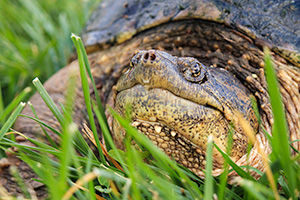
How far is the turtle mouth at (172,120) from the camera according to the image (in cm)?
142

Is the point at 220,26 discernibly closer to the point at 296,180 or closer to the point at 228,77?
the point at 228,77

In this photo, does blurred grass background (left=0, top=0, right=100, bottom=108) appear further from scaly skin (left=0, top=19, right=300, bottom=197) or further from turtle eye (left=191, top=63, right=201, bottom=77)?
turtle eye (left=191, top=63, right=201, bottom=77)

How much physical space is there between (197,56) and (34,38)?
6.05 ft

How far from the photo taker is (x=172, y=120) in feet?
4.67

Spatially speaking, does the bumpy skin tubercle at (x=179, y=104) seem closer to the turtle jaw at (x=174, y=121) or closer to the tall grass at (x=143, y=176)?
the turtle jaw at (x=174, y=121)

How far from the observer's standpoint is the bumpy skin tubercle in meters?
1.42

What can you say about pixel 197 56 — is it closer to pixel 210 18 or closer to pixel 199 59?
pixel 199 59

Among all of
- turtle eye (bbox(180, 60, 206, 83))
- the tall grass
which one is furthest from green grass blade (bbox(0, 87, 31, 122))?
turtle eye (bbox(180, 60, 206, 83))

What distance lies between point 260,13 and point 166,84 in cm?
88

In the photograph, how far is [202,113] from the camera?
1.47 metres

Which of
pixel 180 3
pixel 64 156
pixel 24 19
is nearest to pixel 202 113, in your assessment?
pixel 64 156

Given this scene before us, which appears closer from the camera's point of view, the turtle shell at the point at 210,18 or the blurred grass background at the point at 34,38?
the turtle shell at the point at 210,18

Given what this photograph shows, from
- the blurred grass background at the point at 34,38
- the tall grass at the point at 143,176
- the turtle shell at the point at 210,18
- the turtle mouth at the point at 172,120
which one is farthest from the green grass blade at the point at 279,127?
the blurred grass background at the point at 34,38

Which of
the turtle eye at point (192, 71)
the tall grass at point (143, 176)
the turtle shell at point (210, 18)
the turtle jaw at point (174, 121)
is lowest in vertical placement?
the tall grass at point (143, 176)
